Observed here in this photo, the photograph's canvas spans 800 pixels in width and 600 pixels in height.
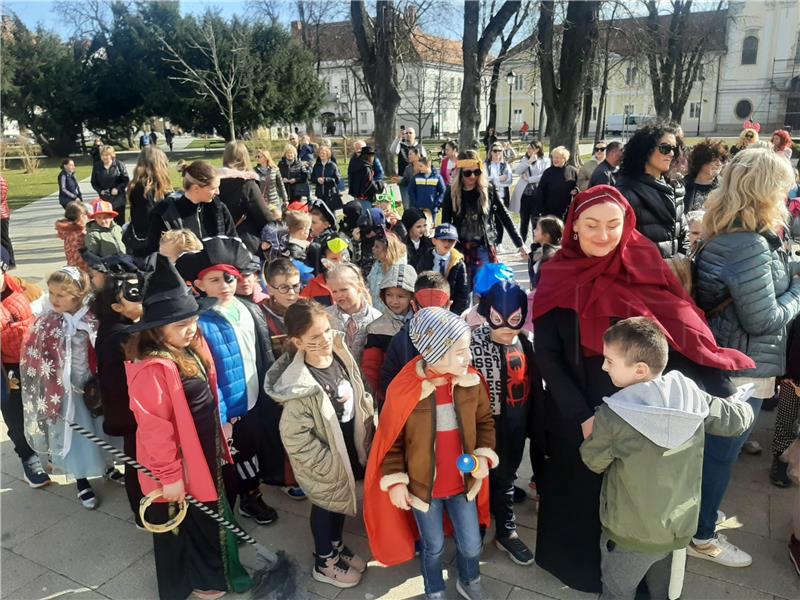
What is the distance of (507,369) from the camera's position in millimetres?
2967

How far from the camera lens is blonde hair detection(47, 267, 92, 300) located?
3488 millimetres

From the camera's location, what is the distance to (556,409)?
288cm

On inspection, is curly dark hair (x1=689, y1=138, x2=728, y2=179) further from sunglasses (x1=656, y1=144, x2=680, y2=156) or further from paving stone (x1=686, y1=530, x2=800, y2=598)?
paving stone (x1=686, y1=530, x2=800, y2=598)

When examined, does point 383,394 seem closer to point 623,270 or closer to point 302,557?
point 302,557

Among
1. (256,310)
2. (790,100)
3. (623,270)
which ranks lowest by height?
(256,310)

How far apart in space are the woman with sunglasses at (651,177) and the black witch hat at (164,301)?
8.71 feet

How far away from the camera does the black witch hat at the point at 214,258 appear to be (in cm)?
355

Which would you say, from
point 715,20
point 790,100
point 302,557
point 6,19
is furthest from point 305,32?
point 302,557

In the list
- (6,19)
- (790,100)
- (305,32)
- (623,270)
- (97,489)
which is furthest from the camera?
(790,100)

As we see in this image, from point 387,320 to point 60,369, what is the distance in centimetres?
199

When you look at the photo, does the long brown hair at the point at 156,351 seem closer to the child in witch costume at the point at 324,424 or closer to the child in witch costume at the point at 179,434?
the child in witch costume at the point at 179,434

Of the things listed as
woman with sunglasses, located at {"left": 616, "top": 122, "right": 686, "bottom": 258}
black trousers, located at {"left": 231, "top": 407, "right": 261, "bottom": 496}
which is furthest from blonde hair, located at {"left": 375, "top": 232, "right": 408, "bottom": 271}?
woman with sunglasses, located at {"left": 616, "top": 122, "right": 686, "bottom": 258}

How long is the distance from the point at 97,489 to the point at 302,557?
1.74m

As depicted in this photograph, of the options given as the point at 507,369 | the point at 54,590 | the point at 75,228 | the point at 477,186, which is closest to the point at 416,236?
the point at 477,186
